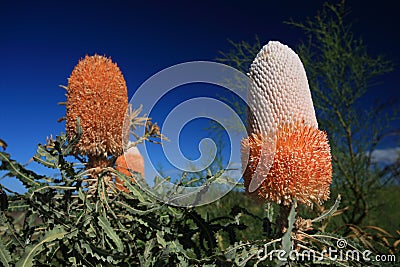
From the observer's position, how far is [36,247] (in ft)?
2.23

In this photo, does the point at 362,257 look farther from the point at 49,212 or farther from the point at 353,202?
the point at 353,202

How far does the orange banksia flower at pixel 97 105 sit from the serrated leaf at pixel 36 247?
0.91 ft

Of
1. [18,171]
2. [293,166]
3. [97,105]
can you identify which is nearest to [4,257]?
[18,171]

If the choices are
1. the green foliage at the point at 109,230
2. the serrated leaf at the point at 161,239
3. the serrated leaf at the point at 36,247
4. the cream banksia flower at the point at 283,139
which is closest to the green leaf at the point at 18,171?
the green foliage at the point at 109,230

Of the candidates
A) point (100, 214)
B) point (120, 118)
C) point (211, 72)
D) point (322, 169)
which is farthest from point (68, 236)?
point (211, 72)

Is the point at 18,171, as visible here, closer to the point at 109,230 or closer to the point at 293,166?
the point at 109,230

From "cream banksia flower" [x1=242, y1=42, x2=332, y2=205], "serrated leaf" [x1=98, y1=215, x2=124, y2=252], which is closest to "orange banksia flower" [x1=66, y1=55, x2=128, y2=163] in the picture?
"serrated leaf" [x1=98, y1=215, x2=124, y2=252]

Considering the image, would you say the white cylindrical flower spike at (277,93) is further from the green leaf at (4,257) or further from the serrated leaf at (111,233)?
the green leaf at (4,257)

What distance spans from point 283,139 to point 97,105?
480 millimetres

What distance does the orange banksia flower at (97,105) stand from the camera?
0.94 meters

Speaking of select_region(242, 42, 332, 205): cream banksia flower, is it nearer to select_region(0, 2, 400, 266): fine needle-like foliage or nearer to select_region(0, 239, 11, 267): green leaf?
select_region(0, 2, 400, 266): fine needle-like foliage

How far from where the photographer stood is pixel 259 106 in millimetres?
714

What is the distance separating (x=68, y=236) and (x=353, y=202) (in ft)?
4.77

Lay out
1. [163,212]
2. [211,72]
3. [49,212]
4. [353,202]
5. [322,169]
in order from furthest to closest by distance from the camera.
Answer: [353,202]
[211,72]
[163,212]
[49,212]
[322,169]
